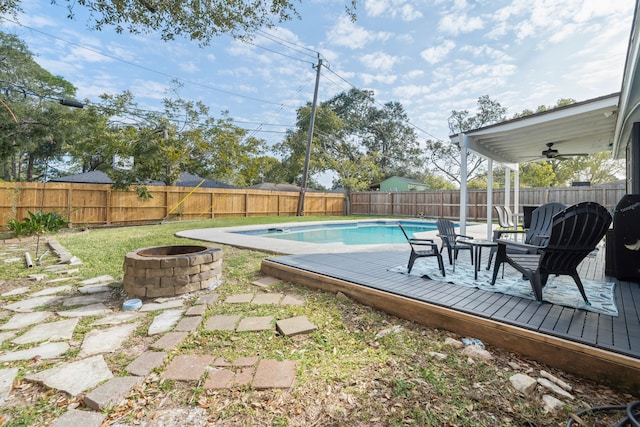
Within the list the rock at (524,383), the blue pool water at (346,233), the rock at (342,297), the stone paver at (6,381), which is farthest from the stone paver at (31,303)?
the blue pool water at (346,233)

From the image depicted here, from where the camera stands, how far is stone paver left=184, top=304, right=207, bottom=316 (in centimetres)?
276

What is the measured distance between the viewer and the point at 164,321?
8.61 feet

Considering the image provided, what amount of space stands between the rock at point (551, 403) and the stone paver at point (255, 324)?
1.86 meters

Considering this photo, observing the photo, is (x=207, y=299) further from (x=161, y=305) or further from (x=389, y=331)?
(x=389, y=331)

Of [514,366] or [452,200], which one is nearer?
[514,366]

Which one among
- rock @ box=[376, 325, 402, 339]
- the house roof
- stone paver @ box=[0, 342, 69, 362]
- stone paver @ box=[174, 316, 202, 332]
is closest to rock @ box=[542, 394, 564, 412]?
rock @ box=[376, 325, 402, 339]

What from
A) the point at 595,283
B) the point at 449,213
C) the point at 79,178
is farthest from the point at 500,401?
the point at 79,178

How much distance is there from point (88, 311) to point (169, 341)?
1241mm

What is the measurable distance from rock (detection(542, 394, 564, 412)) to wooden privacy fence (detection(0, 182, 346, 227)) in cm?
1065

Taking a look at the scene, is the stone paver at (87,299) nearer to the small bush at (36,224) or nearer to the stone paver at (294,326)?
the stone paver at (294,326)

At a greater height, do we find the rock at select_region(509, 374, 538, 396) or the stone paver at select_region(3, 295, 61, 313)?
the rock at select_region(509, 374, 538, 396)

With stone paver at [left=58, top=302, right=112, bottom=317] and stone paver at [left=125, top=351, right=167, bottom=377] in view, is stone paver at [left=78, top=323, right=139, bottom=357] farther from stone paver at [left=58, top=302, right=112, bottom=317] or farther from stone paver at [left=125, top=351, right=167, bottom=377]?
stone paver at [left=58, top=302, right=112, bottom=317]

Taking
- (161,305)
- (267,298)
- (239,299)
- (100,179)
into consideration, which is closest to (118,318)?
(161,305)

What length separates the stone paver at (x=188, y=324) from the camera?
2.45m
